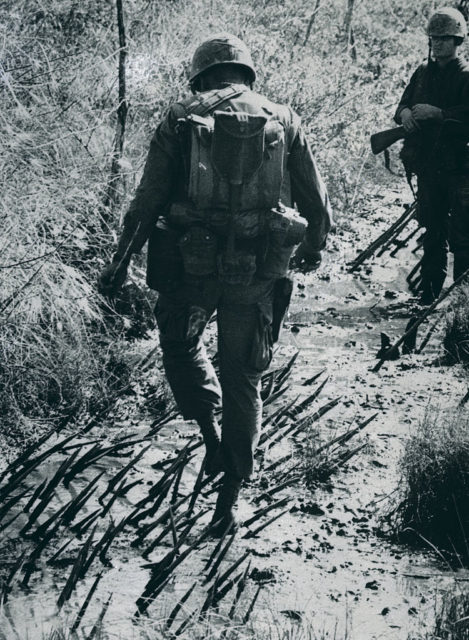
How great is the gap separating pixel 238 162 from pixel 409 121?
3373mm

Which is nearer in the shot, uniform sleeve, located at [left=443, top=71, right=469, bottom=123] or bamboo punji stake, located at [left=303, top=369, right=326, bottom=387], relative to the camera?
bamboo punji stake, located at [left=303, top=369, right=326, bottom=387]

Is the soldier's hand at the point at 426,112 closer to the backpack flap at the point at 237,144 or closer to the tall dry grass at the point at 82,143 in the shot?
the tall dry grass at the point at 82,143

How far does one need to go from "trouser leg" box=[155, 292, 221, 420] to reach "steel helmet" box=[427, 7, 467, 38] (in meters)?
3.44

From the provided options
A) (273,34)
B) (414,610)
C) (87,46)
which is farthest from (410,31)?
(414,610)

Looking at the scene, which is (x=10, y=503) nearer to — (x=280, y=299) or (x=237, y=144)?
(x=280, y=299)

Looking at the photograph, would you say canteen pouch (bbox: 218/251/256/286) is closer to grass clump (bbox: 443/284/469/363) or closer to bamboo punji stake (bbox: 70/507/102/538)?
bamboo punji stake (bbox: 70/507/102/538)

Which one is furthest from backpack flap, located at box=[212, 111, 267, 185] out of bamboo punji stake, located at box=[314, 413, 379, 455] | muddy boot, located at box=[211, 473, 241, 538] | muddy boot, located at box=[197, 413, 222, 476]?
bamboo punji stake, located at box=[314, 413, 379, 455]

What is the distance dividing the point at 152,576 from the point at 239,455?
0.70 meters

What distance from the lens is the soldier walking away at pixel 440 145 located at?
20.0 feet

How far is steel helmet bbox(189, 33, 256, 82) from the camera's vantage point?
11.2 ft

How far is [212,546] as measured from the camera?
11.3 ft

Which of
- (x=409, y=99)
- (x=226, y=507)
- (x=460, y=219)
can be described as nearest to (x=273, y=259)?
(x=226, y=507)

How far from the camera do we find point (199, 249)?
3.39 metres

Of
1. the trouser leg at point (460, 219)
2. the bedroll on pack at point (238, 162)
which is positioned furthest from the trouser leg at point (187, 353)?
the trouser leg at point (460, 219)
